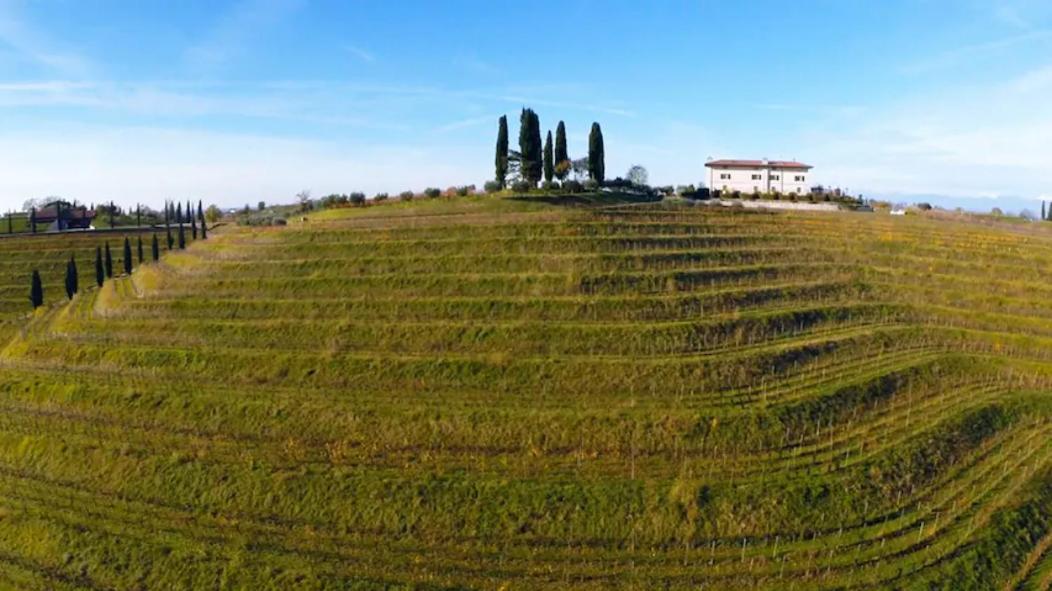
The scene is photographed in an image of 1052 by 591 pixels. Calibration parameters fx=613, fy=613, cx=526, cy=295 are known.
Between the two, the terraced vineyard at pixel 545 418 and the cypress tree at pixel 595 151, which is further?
the cypress tree at pixel 595 151

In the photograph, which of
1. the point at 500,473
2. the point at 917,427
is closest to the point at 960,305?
the point at 917,427

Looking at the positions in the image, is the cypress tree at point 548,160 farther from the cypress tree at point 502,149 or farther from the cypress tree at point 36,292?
the cypress tree at point 36,292

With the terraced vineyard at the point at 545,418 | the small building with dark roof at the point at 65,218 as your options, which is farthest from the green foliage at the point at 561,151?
the small building with dark roof at the point at 65,218

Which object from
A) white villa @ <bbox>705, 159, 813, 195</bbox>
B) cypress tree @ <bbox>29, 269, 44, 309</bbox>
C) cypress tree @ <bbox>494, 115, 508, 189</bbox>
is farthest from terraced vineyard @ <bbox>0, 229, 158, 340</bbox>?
white villa @ <bbox>705, 159, 813, 195</bbox>

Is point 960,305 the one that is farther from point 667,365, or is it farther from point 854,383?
point 667,365

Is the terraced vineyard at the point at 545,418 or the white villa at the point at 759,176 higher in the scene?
the white villa at the point at 759,176

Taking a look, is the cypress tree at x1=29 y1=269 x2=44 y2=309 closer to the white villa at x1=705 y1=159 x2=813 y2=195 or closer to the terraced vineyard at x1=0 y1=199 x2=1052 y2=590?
the terraced vineyard at x1=0 y1=199 x2=1052 y2=590
